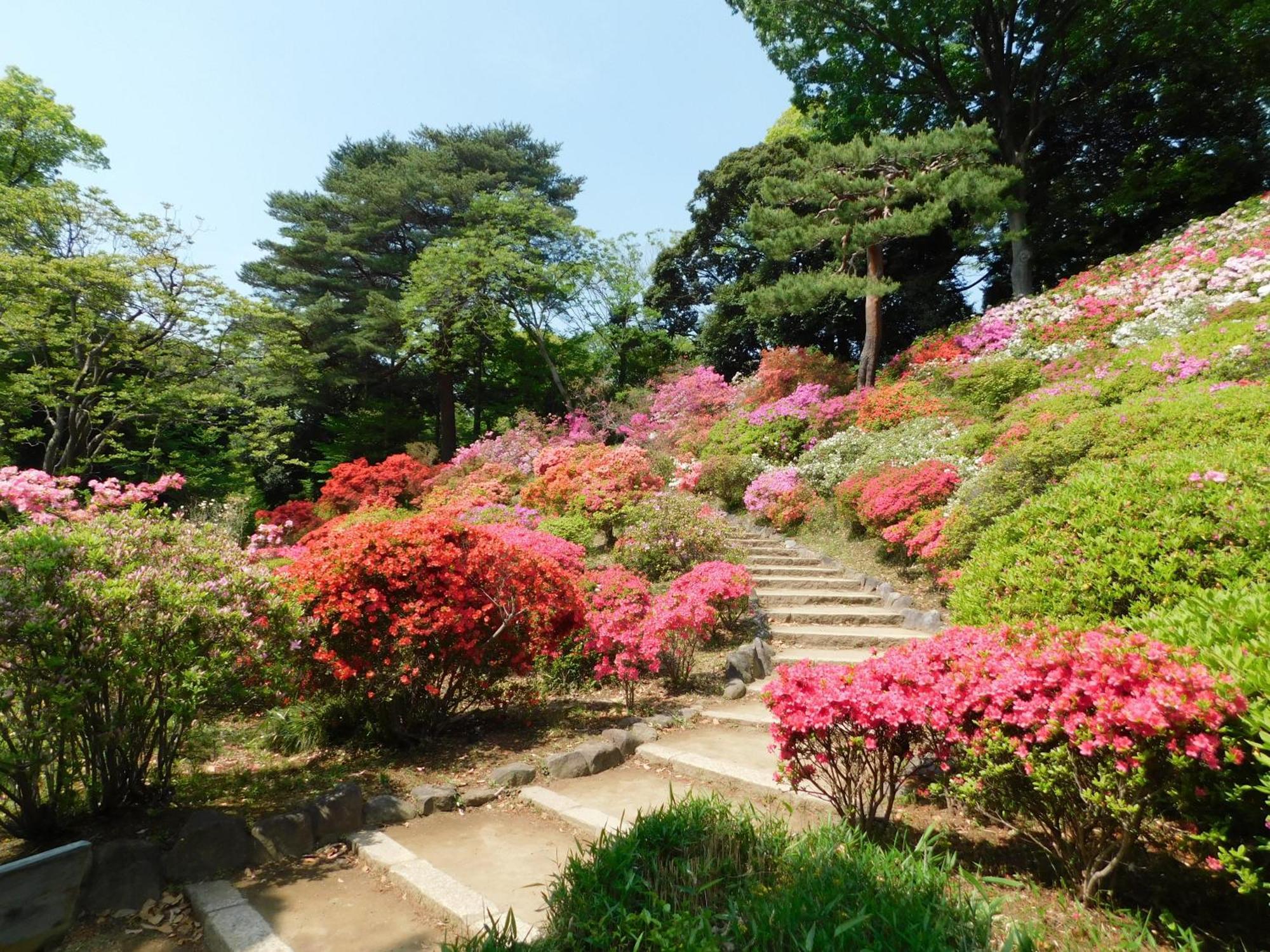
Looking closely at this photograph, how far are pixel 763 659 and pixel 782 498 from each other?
188 inches

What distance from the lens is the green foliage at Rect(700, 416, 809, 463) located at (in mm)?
12328

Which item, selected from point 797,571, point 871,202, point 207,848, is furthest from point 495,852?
point 871,202

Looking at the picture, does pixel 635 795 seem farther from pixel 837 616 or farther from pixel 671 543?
pixel 671 543

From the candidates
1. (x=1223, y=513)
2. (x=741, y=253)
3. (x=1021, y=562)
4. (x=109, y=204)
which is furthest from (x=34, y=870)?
(x=741, y=253)

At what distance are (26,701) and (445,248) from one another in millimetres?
17930

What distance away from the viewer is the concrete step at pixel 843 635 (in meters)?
6.24

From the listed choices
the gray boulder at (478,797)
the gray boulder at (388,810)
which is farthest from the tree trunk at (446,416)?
the gray boulder at (388,810)

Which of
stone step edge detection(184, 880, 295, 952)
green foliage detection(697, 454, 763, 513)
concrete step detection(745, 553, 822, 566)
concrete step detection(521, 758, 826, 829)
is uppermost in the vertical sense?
green foliage detection(697, 454, 763, 513)

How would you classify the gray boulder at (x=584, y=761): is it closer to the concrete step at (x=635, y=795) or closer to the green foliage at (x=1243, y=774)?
the concrete step at (x=635, y=795)

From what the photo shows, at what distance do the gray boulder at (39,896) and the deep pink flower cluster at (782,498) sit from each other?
30.1ft

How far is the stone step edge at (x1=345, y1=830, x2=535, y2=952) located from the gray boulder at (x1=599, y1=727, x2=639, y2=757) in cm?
162

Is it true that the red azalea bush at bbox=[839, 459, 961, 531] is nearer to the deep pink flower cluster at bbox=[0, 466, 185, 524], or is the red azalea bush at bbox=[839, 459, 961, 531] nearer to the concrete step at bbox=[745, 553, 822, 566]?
the concrete step at bbox=[745, 553, 822, 566]

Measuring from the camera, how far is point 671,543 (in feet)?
26.7

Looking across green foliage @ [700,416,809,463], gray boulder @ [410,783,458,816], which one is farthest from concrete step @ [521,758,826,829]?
green foliage @ [700,416,809,463]
